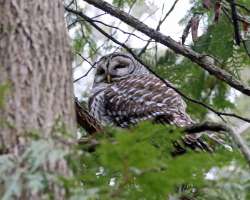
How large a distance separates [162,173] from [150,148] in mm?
73

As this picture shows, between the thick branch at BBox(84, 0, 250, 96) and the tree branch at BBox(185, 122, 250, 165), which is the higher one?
the thick branch at BBox(84, 0, 250, 96)

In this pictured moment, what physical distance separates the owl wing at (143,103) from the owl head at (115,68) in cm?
35

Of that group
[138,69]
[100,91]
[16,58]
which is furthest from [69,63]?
[138,69]

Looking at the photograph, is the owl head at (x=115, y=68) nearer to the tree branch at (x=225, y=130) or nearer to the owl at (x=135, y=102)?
the owl at (x=135, y=102)

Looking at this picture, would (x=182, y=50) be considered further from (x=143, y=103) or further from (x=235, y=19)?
(x=143, y=103)

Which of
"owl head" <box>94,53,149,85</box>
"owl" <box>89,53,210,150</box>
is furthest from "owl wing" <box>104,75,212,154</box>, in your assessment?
"owl head" <box>94,53,149,85</box>

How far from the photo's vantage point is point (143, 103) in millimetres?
4551

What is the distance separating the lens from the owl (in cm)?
438

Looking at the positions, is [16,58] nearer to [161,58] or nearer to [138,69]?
[161,58]

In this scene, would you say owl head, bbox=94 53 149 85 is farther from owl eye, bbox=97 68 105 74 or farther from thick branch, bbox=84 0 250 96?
thick branch, bbox=84 0 250 96

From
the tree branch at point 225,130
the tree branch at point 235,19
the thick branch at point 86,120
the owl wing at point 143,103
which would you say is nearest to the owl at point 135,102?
the owl wing at point 143,103

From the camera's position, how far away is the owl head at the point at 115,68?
525 cm

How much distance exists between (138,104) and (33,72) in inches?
106

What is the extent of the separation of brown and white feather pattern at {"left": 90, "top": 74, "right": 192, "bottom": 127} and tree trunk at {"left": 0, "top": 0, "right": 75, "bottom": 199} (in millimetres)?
2279
